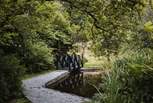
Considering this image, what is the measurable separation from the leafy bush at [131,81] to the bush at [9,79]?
3.60m

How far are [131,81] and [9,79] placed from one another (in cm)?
530

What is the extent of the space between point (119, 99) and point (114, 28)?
13.2 ft

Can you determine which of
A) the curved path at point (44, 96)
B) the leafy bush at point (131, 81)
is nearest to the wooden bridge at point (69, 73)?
the curved path at point (44, 96)

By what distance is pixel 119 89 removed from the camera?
23.8ft

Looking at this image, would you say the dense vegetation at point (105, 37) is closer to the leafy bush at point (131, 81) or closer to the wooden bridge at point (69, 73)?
the leafy bush at point (131, 81)

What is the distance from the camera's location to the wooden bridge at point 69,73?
56.3 ft

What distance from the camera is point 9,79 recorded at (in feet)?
37.7

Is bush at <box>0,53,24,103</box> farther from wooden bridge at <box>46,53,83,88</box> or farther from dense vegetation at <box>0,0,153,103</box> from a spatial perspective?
wooden bridge at <box>46,53,83,88</box>

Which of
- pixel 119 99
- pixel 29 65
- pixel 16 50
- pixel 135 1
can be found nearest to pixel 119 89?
pixel 119 99

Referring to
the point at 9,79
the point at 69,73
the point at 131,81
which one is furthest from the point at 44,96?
the point at 69,73

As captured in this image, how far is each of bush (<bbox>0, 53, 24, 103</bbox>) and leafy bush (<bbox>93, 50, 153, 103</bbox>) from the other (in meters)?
3.60

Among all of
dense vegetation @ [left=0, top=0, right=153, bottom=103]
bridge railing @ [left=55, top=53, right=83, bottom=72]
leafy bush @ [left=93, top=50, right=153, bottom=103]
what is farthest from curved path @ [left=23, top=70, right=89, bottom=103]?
bridge railing @ [left=55, top=53, right=83, bottom=72]

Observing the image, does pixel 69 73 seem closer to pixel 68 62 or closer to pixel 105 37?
pixel 68 62

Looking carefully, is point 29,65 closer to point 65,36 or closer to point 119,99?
point 65,36
